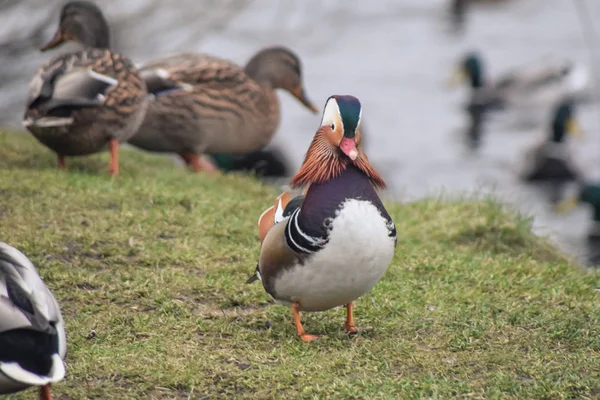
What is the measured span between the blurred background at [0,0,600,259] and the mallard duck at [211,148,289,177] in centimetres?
24

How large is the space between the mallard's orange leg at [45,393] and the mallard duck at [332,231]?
1.08m

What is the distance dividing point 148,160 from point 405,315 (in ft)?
14.6

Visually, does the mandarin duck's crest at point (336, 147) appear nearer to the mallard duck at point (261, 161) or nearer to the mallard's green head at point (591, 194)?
the mallard's green head at point (591, 194)

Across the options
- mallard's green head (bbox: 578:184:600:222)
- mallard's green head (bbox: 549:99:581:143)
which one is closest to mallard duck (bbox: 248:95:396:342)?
mallard's green head (bbox: 578:184:600:222)

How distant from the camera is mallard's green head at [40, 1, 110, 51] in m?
7.11

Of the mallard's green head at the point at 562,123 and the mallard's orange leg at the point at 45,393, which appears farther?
the mallard's green head at the point at 562,123

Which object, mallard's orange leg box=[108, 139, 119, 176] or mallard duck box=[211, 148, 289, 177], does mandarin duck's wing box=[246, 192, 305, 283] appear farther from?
mallard duck box=[211, 148, 289, 177]

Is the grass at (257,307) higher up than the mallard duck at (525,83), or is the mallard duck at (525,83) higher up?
the grass at (257,307)

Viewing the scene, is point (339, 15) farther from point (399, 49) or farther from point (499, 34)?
point (499, 34)

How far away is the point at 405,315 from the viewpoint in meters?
4.30

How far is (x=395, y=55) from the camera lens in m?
15.6

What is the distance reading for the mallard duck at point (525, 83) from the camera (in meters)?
14.0

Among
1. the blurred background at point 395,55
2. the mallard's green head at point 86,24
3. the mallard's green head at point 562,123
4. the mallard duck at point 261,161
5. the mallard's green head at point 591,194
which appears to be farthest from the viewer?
the mallard's green head at point 562,123

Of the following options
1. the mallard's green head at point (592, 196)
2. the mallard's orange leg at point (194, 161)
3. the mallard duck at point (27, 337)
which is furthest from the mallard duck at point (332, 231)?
the mallard's green head at point (592, 196)
